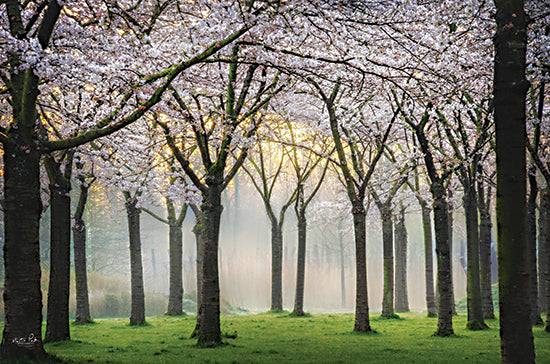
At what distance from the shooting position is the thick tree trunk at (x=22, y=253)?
32.0ft

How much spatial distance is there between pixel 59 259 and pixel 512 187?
12.7 meters

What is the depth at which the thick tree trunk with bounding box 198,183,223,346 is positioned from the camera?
1363 cm

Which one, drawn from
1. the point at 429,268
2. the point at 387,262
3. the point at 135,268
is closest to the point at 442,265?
the point at 387,262

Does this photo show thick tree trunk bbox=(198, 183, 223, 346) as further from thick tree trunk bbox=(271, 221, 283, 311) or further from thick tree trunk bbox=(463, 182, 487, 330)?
thick tree trunk bbox=(271, 221, 283, 311)

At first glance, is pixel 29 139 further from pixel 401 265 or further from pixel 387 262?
pixel 401 265

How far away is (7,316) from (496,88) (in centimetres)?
948

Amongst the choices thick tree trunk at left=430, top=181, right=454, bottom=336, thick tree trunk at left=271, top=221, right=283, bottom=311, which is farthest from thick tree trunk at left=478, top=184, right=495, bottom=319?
thick tree trunk at left=271, top=221, right=283, bottom=311

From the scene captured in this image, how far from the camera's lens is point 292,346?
14.1m

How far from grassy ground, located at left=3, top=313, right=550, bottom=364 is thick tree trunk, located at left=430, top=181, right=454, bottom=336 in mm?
629

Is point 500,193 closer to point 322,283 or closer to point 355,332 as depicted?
point 355,332

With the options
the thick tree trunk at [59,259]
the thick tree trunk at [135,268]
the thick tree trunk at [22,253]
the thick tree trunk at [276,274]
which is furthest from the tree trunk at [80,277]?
the thick tree trunk at [22,253]

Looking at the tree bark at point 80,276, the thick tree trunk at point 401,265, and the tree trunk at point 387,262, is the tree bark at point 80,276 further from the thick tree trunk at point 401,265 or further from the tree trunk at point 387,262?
the thick tree trunk at point 401,265

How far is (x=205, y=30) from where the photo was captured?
1266cm

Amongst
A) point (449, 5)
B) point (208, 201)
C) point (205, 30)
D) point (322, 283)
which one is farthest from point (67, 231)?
point (322, 283)
